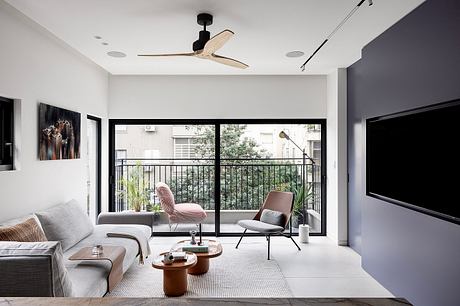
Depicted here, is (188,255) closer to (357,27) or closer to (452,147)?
(452,147)

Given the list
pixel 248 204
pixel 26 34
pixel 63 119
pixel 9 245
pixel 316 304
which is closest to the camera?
pixel 316 304

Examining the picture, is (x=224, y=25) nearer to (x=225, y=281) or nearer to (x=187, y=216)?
(x=225, y=281)

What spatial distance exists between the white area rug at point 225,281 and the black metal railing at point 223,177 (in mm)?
1595

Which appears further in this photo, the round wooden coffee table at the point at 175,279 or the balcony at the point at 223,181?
the balcony at the point at 223,181

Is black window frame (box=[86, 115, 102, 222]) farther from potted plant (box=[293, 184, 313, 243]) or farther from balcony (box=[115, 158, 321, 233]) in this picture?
potted plant (box=[293, 184, 313, 243])

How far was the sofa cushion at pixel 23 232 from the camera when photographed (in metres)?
2.48

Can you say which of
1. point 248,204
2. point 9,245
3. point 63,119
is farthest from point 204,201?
point 9,245

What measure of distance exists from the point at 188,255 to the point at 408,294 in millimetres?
2072

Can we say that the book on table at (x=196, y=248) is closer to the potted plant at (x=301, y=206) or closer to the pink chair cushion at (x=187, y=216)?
the pink chair cushion at (x=187, y=216)

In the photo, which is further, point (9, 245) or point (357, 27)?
point (357, 27)

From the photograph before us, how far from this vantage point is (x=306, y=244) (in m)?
5.07

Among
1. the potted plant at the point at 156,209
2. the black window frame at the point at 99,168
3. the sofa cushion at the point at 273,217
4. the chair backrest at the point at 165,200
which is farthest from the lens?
the potted plant at the point at 156,209

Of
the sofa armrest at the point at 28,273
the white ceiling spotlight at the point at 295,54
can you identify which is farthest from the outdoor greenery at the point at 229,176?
the sofa armrest at the point at 28,273

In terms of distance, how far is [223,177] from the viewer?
227 inches
